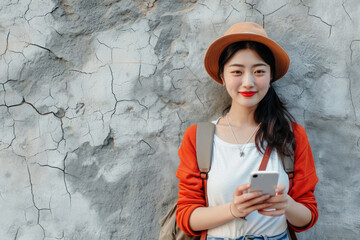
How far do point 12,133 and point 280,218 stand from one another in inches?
60.9

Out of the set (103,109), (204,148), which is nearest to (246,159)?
(204,148)

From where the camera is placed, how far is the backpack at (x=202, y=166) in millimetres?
1787

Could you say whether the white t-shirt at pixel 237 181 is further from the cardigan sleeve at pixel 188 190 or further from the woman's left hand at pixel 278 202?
the woman's left hand at pixel 278 202

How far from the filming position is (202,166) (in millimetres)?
1809

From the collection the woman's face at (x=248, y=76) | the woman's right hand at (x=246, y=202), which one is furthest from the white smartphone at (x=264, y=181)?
the woman's face at (x=248, y=76)

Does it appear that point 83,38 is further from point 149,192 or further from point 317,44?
point 317,44

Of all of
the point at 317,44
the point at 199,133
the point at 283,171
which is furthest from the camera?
the point at 317,44

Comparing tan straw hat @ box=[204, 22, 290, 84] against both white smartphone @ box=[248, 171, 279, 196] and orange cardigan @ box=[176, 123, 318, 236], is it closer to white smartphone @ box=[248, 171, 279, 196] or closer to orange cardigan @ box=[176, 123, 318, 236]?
orange cardigan @ box=[176, 123, 318, 236]

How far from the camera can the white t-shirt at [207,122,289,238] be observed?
174 cm

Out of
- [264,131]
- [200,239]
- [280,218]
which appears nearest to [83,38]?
[264,131]

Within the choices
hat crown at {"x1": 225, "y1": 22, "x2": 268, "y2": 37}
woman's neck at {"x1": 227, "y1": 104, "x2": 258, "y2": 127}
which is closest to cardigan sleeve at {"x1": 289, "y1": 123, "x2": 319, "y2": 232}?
woman's neck at {"x1": 227, "y1": 104, "x2": 258, "y2": 127}

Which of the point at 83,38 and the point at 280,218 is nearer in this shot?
the point at 280,218

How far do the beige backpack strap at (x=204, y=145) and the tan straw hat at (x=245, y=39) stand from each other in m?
0.31

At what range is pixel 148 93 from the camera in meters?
2.19
